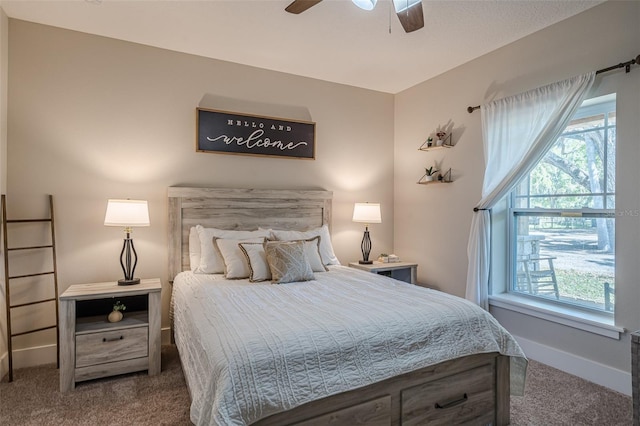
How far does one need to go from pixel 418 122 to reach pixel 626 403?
311 cm

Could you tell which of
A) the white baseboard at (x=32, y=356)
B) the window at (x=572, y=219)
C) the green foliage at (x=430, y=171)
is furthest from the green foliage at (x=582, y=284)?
the white baseboard at (x=32, y=356)

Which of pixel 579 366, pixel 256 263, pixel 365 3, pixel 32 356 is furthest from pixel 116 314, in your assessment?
pixel 579 366

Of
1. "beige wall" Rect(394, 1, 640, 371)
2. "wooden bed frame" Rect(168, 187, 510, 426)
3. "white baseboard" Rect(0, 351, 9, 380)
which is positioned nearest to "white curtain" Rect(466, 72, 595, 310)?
"beige wall" Rect(394, 1, 640, 371)

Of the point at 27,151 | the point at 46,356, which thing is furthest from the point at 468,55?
the point at 46,356

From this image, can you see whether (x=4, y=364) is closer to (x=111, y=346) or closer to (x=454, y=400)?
(x=111, y=346)

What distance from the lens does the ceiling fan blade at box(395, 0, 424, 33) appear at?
1.99 m

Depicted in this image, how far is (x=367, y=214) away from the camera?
3.94 m

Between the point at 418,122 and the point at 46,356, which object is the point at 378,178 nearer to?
the point at 418,122

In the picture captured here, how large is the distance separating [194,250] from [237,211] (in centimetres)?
59

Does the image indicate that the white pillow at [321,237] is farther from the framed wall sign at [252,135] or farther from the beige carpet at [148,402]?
the beige carpet at [148,402]

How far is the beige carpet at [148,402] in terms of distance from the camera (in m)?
2.11

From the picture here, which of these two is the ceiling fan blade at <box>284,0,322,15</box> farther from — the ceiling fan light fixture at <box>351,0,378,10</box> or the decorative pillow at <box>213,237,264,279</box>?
the decorative pillow at <box>213,237,264,279</box>

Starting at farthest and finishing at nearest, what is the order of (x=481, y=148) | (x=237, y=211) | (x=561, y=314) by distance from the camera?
(x=237, y=211) → (x=481, y=148) → (x=561, y=314)

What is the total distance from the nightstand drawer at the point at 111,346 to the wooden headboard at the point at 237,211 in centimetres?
71
